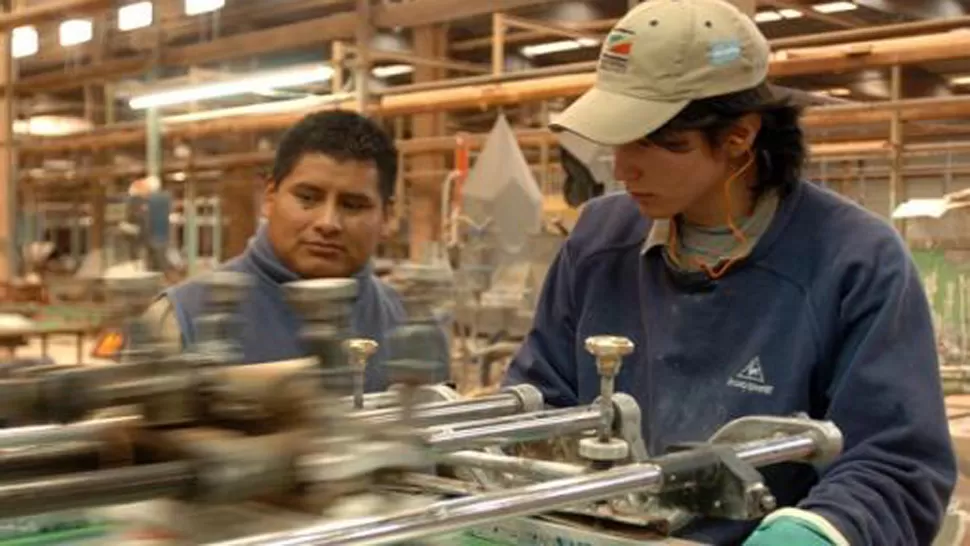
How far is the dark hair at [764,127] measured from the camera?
4.27 feet

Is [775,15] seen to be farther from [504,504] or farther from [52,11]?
[504,504]

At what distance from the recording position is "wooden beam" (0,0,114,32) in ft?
13.2

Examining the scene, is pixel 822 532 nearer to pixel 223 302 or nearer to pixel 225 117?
pixel 223 302

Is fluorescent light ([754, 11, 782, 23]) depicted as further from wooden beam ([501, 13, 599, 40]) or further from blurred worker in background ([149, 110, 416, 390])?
blurred worker in background ([149, 110, 416, 390])

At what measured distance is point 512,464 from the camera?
3.41 feet

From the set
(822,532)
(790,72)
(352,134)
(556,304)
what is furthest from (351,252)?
(790,72)

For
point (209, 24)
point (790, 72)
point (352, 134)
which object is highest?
point (209, 24)

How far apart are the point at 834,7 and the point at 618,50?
562cm

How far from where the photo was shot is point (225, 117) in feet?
18.2

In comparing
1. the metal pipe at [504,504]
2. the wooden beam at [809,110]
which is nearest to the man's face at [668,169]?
the metal pipe at [504,504]

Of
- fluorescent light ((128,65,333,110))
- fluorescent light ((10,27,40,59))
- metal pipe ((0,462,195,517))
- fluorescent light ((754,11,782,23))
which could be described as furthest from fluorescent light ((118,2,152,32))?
metal pipe ((0,462,195,517))

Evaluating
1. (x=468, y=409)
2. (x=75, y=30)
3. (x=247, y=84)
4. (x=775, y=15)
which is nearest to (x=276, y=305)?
(x=468, y=409)

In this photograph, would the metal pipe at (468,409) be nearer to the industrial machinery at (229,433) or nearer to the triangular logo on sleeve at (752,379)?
the industrial machinery at (229,433)

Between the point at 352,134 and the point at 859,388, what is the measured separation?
0.95 meters
